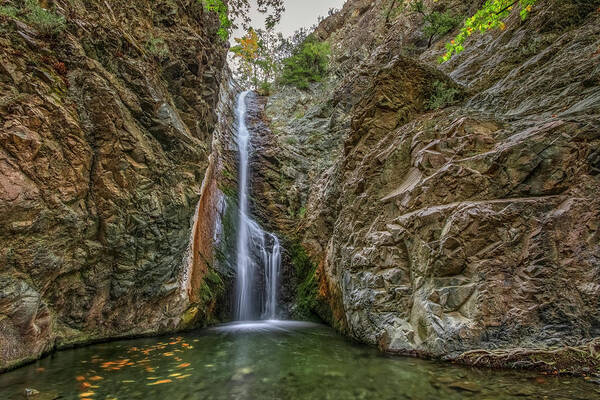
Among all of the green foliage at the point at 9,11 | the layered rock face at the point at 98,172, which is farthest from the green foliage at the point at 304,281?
the green foliage at the point at 9,11

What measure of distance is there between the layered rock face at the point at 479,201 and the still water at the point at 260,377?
1.88 feet

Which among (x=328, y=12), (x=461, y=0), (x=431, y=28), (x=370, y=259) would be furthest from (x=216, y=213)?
(x=328, y=12)

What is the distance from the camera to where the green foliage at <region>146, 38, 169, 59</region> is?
22.5 feet

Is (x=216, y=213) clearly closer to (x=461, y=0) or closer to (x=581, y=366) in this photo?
(x=581, y=366)

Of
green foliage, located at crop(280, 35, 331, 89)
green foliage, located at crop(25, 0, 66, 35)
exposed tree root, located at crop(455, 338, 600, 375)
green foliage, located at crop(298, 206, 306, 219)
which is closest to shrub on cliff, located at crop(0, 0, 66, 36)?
green foliage, located at crop(25, 0, 66, 35)

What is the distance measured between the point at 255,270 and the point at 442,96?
7.87 meters

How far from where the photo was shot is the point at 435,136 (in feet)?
19.6

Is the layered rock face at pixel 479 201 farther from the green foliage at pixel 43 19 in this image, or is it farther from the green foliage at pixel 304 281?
the green foliage at pixel 43 19

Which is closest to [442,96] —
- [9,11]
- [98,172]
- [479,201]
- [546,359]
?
[479,201]

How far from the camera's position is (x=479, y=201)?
456 centimetres

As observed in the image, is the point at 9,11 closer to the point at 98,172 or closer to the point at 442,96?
the point at 98,172

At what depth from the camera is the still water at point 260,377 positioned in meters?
3.09

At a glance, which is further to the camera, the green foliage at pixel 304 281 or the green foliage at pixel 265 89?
the green foliage at pixel 265 89

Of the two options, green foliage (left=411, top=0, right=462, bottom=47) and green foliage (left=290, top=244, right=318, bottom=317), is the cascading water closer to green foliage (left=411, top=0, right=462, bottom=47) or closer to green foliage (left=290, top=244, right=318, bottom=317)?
green foliage (left=290, top=244, right=318, bottom=317)
